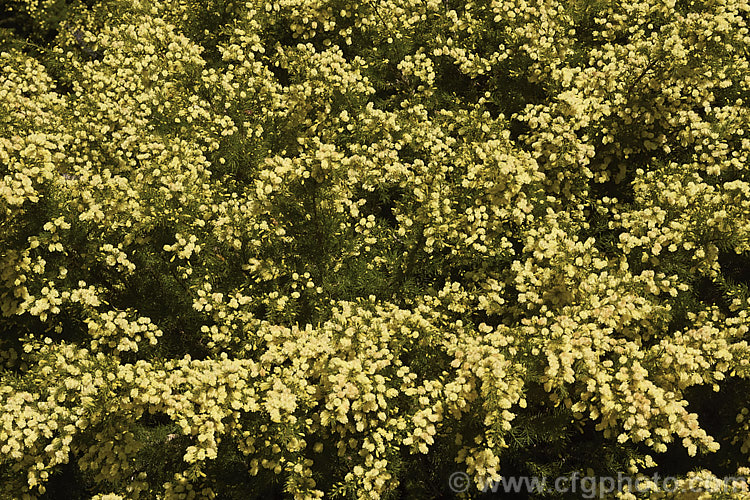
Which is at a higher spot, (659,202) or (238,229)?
(659,202)

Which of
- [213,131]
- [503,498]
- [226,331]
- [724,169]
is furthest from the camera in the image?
[213,131]

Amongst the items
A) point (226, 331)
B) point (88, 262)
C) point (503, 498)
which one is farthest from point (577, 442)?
point (88, 262)

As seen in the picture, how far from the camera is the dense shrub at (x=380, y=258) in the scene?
5.14 m

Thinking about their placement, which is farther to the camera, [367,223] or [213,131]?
[213,131]

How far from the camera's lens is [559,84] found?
7.22 m

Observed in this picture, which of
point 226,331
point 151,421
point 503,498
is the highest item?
point 226,331

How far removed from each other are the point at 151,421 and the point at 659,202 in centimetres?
537

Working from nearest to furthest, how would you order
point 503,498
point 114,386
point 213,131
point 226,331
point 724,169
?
1. point 114,386
2. point 226,331
3. point 503,498
4. point 724,169
5. point 213,131

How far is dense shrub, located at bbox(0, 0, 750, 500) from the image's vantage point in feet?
16.9

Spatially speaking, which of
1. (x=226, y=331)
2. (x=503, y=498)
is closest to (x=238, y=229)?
(x=226, y=331)

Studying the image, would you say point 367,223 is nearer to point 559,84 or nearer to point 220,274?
point 220,274

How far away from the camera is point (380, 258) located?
6.46 m

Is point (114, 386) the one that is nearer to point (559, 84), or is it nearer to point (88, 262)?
point (88, 262)

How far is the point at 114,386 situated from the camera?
204 inches
